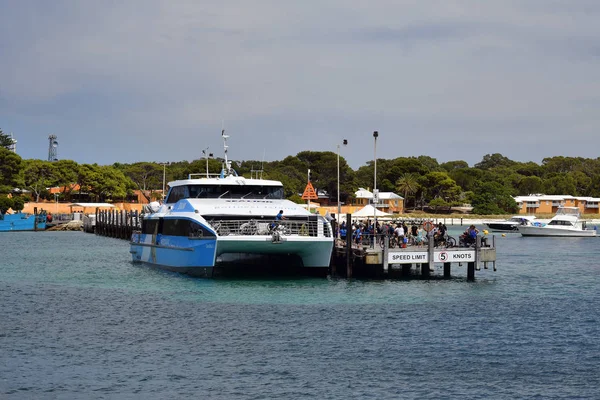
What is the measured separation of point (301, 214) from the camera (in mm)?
36031

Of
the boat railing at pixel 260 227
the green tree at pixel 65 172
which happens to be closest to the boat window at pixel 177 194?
the boat railing at pixel 260 227

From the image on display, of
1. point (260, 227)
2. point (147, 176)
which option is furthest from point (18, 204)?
point (260, 227)

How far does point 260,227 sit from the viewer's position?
34281 millimetres

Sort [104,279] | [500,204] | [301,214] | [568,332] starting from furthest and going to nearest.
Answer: [500,204]
[104,279]
[301,214]
[568,332]

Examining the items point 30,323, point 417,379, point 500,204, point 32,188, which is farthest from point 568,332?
point 500,204

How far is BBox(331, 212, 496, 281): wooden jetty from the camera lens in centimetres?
3538

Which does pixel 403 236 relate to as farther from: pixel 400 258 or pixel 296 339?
pixel 296 339

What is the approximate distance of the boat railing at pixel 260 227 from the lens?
34.2 meters

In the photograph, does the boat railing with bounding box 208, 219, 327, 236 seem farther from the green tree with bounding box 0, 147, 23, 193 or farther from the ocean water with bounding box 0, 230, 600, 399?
the green tree with bounding box 0, 147, 23, 193

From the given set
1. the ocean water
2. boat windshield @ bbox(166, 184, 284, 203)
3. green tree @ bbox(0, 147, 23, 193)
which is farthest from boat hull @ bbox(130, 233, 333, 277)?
green tree @ bbox(0, 147, 23, 193)

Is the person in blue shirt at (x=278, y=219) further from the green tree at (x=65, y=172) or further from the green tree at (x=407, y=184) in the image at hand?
the green tree at (x=407, y=184)

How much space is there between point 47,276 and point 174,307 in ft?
46.9

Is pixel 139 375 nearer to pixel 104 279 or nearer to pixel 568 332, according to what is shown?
pixel 568 332

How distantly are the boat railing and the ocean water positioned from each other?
2.36m
